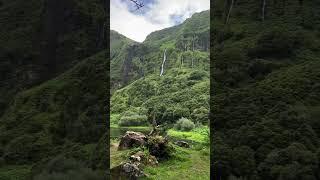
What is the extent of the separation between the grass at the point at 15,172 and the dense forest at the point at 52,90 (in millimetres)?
37

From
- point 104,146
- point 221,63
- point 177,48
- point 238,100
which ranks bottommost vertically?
point 104,146

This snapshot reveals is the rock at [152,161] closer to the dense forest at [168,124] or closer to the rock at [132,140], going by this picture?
the dense forest at [168,124]

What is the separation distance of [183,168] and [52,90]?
775 centimetres

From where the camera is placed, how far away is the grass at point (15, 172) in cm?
1544

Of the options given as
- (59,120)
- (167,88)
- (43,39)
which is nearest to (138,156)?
(59,120)

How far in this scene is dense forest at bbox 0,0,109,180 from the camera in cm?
1650

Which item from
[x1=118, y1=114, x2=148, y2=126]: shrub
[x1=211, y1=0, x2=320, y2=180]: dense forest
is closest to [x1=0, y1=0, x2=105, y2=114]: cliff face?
[x1=211, y1=0, x2=320, y2=180]: dense forest

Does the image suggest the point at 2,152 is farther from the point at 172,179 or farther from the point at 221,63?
the point at 221,63

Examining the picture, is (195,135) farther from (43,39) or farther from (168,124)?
(43,39)

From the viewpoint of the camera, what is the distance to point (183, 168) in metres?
17.8

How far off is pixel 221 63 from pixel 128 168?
8015 millimetres

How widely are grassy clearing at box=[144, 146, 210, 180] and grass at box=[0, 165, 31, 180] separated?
4.54m

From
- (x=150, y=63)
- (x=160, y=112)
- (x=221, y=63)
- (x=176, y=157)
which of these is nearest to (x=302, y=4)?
(x=221, y=63)

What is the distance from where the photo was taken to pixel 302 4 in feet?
84.6
